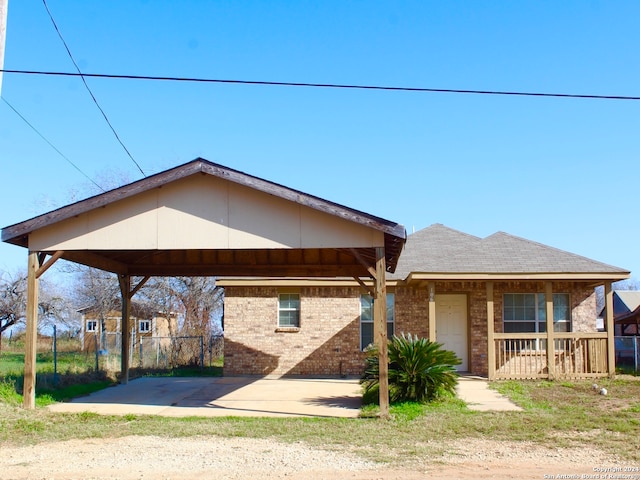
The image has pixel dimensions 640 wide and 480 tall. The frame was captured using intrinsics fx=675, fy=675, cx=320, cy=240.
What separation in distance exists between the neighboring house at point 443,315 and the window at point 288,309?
29 mm

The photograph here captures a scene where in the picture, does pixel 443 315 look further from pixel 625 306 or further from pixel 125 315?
pixel 625 306

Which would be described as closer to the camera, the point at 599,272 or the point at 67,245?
the point at 67,245

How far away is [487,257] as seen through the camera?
60.5ft

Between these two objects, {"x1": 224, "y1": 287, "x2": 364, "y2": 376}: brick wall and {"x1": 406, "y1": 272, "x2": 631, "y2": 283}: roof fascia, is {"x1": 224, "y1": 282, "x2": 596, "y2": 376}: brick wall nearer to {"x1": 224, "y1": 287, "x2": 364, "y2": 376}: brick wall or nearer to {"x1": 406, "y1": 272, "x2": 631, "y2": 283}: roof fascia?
{"x1": 224, "y1": 287, "x2": 364, "y2": 376}: brick wall

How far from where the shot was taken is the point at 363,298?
19.4m

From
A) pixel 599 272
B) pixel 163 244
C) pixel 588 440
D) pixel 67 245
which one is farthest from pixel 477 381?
pixel 67 245

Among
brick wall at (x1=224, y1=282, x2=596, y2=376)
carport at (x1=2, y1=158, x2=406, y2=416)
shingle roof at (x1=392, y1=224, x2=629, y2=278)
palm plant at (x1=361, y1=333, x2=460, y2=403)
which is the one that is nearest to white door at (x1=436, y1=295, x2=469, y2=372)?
brick wall at (x1=224, y1=282, x2=596, y2=376)

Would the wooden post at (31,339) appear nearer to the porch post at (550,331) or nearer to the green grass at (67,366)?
the green grass at (67,366)

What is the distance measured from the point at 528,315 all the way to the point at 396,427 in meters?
9.60

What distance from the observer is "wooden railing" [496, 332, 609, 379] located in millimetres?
17094

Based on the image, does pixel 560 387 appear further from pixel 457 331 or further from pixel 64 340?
→ pixel 64 340

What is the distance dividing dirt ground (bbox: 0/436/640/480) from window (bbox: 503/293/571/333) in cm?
994

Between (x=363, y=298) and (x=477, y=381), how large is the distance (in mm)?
4184

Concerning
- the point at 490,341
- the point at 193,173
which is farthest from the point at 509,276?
the point at 193,173
